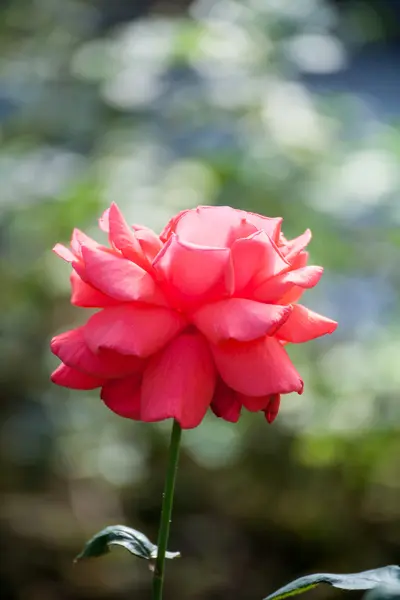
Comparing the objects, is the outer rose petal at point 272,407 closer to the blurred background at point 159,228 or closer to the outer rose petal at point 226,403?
the outer rose petal at point 226,403

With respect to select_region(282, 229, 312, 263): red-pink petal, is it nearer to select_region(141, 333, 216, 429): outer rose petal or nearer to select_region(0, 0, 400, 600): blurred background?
select_region(141, 333, 216, 429): outer rose petal

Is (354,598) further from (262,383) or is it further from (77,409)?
(262,383)

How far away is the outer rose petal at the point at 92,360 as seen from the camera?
401mm

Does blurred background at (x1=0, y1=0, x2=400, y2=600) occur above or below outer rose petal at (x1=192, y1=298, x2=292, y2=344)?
above

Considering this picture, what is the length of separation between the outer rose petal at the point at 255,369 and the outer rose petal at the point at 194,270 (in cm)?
3

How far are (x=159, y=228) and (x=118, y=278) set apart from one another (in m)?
0.92

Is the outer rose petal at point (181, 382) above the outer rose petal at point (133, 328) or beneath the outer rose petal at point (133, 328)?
beneath

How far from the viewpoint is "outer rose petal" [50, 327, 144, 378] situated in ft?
1.32

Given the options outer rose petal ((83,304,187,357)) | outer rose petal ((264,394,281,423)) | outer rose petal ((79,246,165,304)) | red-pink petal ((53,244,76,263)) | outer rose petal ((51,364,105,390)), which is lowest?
outer rose petal ((264,394,281,423))

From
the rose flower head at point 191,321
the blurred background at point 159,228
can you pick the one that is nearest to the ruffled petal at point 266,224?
the rose flower head at point 191,321

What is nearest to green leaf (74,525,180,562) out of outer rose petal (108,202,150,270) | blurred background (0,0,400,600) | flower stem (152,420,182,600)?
flower stem (152,420,182,600)

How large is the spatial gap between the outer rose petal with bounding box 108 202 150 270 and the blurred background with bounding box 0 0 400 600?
891mm

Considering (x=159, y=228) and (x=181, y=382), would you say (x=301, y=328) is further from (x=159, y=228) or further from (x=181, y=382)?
(x=159, y=228)

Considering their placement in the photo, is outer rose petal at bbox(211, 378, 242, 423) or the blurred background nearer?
outer rose petal at bbox(211, 378, 242, 423)
